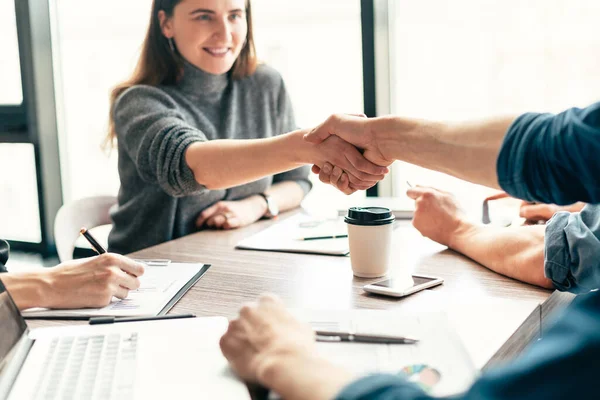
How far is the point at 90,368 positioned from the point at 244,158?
0.90 m

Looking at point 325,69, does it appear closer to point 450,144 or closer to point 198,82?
point 198,82

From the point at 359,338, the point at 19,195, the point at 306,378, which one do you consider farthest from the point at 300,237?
the point at 19,195

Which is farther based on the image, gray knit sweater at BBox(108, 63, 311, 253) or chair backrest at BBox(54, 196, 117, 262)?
chair backrest at BBox(54, 196, 117, 262)

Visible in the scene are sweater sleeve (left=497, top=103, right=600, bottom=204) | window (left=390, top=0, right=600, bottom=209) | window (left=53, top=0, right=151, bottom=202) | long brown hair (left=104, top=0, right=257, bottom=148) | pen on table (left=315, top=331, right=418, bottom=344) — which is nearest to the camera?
sweater sleeve (left=497, top=103, right=600, bottom=204)

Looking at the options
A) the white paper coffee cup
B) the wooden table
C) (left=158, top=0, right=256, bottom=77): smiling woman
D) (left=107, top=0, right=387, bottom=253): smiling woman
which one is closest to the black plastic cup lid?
the white paper coffee cup

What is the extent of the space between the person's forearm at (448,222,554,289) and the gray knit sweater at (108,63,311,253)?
2.49ft

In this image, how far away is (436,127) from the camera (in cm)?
112

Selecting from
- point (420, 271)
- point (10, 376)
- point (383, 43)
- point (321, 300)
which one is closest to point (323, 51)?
point (383, 43)

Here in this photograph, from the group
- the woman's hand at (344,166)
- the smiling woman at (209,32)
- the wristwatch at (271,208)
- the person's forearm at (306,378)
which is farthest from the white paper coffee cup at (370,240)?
the smiling woman at (209,32)

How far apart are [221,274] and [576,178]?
29.2 inches

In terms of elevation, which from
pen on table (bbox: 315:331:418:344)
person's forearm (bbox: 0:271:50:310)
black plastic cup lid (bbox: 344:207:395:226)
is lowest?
pen on table (bbox: 315:331:418:344)

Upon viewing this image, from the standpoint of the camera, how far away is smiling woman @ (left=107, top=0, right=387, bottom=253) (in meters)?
1.68

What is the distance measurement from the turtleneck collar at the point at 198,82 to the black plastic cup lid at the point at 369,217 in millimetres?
984

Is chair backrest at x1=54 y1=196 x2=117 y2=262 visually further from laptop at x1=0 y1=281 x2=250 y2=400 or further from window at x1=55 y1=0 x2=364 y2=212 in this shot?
laptop at x1=0 y1=281 x2=250 y2=400
